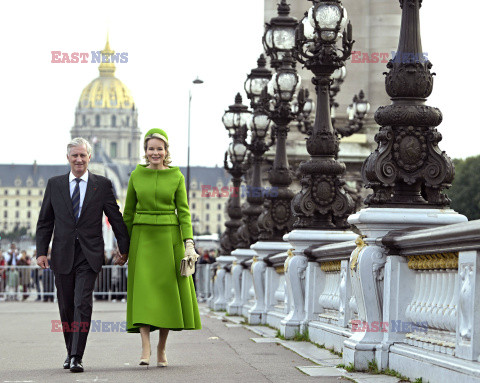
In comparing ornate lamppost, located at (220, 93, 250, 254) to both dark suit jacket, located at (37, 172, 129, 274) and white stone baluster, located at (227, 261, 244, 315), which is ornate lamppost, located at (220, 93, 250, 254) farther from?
dark suit jacket, located at (37, 172, 129, 274)

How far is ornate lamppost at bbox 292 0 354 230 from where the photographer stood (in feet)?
49.4

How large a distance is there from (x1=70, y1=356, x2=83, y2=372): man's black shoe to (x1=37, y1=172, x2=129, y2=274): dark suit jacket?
73 cm

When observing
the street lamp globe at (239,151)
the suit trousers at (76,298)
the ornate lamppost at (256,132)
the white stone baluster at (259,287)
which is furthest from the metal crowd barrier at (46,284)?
the suit trousers at (76,298)

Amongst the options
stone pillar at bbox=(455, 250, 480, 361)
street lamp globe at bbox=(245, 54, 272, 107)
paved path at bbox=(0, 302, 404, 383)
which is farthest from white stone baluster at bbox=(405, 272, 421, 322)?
street lamp globe at bbox=(245, 54, 272, 107)

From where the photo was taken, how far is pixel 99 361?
39.1 ft

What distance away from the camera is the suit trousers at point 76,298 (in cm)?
1064

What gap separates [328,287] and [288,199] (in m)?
5.92

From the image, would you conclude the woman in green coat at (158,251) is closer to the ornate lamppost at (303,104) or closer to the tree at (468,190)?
the ornate lamppost at (303,104)

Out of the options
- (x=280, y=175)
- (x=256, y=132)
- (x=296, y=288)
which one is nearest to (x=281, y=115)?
(x=280, y=175)

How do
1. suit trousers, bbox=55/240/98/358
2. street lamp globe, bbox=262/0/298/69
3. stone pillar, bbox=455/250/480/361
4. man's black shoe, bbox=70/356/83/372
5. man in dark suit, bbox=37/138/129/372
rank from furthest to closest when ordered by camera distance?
street lamp globe, bbox=262/0/298/69 → man in dark suit, bbox=37/138/129/372 → suit trousers, bbox=55/240/98/358 → man's black shoe, bbox=70/356/83/372 → stone pillar, bbox=455/250/480/361

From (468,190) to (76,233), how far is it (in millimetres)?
73842

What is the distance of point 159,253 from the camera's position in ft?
35.8

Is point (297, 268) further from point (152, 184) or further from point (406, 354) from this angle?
point (406, 354)

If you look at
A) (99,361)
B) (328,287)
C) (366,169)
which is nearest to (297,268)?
(328,287)
